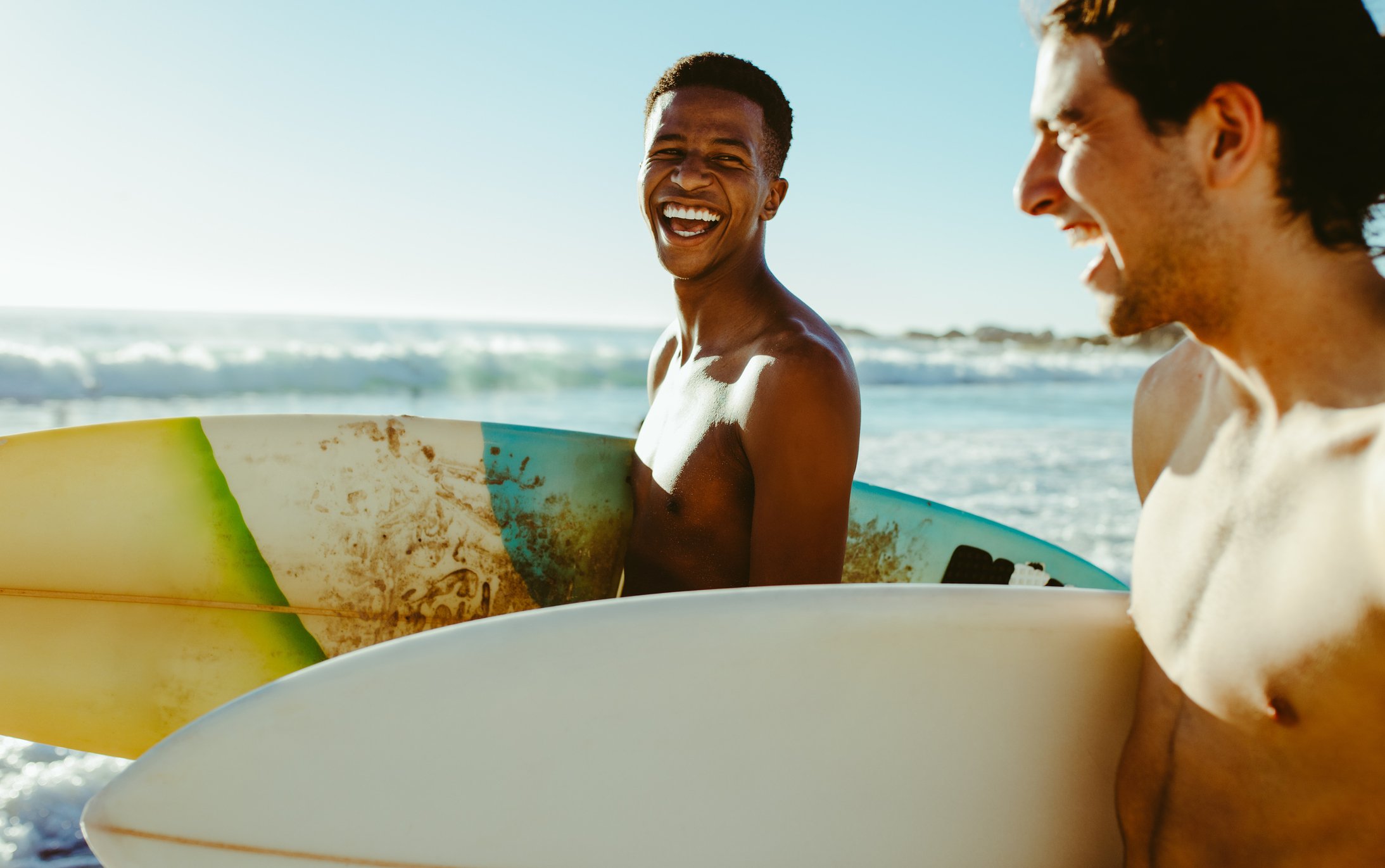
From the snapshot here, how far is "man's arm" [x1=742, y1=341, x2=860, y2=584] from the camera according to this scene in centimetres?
167

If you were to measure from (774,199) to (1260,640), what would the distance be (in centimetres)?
159

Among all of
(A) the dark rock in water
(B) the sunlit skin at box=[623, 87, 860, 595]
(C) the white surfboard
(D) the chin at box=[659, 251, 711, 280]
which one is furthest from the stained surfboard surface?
(A) the dark rock in water

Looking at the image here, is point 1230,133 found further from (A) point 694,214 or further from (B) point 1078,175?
(A) point 694,214

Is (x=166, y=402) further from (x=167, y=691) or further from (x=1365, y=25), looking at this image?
(x=1365, y=25)

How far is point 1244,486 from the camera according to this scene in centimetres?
98

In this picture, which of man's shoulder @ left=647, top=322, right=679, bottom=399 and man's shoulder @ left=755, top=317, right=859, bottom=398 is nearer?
man's shoulder @ left=755, top=317, right=859, bottom=398

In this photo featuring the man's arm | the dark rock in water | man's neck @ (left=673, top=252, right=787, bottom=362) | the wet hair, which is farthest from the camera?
the dark rock in water

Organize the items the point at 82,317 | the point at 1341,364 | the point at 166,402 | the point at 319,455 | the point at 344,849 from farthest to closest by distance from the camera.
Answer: the point at 82,317 < the point at 166,402 < the point at 319,455 < the point at 344,849 < the point at 1341,364

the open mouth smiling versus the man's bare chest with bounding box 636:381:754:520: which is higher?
the open mouth smiling

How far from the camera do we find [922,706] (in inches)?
47.7

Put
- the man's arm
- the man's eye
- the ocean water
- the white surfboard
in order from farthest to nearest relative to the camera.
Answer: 1. the ocean water
2. the man's arm
3. the white surfboard
4. the man's eye

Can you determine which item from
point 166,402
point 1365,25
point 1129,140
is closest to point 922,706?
point 1129,140

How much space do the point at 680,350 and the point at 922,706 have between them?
4.32ft

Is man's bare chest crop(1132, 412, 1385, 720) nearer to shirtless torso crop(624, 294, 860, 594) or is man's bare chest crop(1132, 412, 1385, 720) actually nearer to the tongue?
shirtless torso crop(624, 294, 860, 594)
